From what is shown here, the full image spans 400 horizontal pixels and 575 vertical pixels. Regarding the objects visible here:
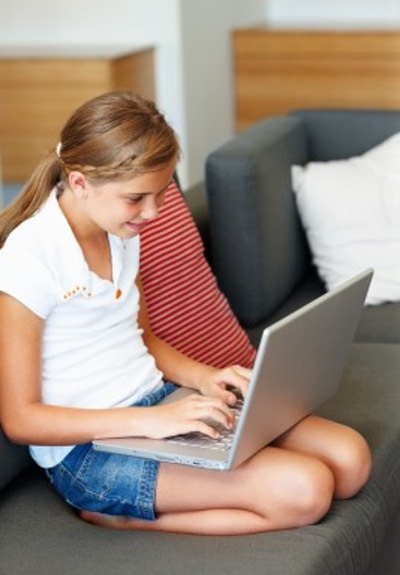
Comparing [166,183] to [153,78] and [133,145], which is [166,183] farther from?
[153,78]

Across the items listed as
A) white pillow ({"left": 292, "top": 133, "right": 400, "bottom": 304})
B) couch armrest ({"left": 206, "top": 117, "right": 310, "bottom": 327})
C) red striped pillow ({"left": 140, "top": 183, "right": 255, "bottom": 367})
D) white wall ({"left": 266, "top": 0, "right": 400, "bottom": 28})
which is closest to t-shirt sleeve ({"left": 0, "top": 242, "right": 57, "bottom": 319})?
red striped pillow ({"left": 140, "top": 183, "right": 255, "bottom": 367})

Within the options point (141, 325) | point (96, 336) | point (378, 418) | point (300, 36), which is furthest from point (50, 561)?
point (300, 36)

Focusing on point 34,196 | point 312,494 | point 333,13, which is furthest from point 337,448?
point 333,13

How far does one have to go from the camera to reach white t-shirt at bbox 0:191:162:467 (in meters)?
1.96

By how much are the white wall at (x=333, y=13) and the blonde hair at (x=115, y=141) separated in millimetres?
3308

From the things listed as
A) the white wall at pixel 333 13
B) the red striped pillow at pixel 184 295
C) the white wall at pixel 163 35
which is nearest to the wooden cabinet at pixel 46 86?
the white wall at pixel 163 35

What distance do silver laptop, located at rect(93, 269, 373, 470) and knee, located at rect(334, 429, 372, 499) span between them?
92mm

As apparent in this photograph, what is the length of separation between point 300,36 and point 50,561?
11.5 feet

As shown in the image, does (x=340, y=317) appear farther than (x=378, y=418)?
No

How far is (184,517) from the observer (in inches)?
77.5

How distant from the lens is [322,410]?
94.7 inches

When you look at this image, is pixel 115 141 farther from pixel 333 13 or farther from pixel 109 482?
pixel 333 13

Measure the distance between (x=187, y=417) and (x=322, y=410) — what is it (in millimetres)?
536

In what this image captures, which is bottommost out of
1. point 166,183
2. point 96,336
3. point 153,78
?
point 153,78
